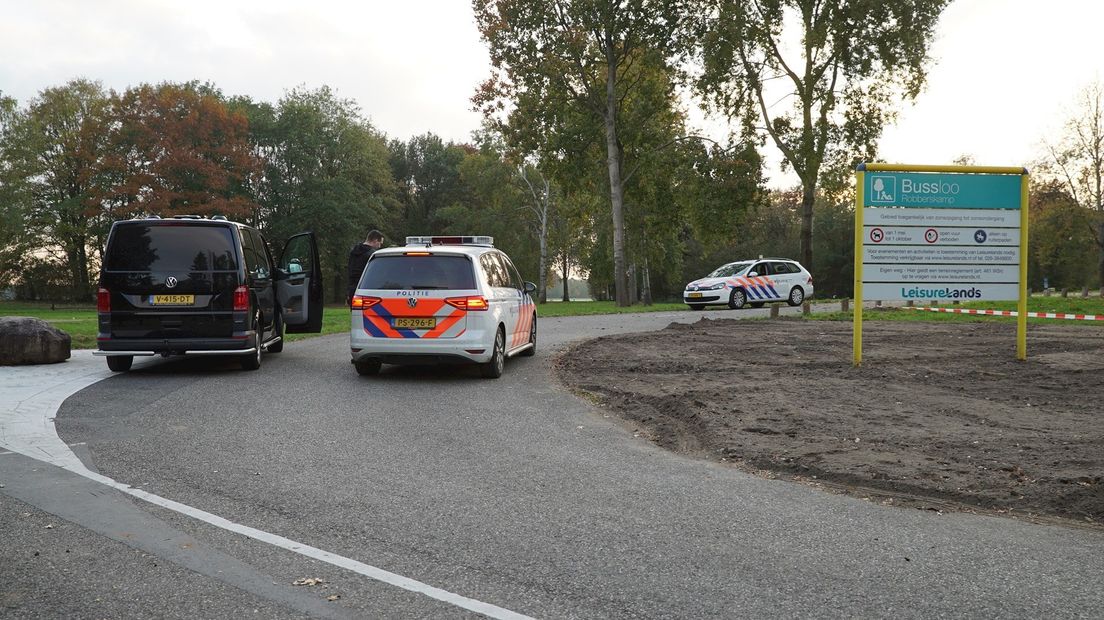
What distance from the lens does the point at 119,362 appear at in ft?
37.1

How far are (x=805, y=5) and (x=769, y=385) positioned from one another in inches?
801

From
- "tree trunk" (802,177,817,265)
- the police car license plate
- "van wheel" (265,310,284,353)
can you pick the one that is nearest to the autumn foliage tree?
"tree trunk" (802,177,817,265)

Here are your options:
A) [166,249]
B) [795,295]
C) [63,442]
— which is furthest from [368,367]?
[795,295]

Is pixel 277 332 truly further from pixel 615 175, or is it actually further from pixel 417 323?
pixel 615 175

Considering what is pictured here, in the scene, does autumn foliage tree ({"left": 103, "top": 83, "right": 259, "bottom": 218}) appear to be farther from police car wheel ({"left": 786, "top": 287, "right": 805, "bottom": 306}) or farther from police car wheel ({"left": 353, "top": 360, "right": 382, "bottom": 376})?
police car wheel ({"left": 353, "top": 360, "right": 382, "bottom": 376})

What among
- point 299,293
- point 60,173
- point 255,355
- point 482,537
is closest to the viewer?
point 482,537

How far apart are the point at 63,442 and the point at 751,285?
23661 mm

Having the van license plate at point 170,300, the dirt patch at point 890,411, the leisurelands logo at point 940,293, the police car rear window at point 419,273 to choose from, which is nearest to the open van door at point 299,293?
the van license plate at point 170,300

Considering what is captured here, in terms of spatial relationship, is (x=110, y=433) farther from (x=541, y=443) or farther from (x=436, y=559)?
(x=436, y=559)

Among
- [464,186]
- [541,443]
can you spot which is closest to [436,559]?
[541,443]

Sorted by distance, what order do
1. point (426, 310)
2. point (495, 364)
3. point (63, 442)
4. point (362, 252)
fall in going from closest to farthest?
1. point (63, 442)
2. point (426, 310)
3. point (495, 364)
4. point (362, 252)

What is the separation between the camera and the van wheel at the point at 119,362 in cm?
1127

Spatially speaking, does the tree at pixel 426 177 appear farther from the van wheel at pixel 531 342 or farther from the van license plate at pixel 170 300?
the van license plate at pixel 170 300

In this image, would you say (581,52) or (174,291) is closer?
(174,291)
